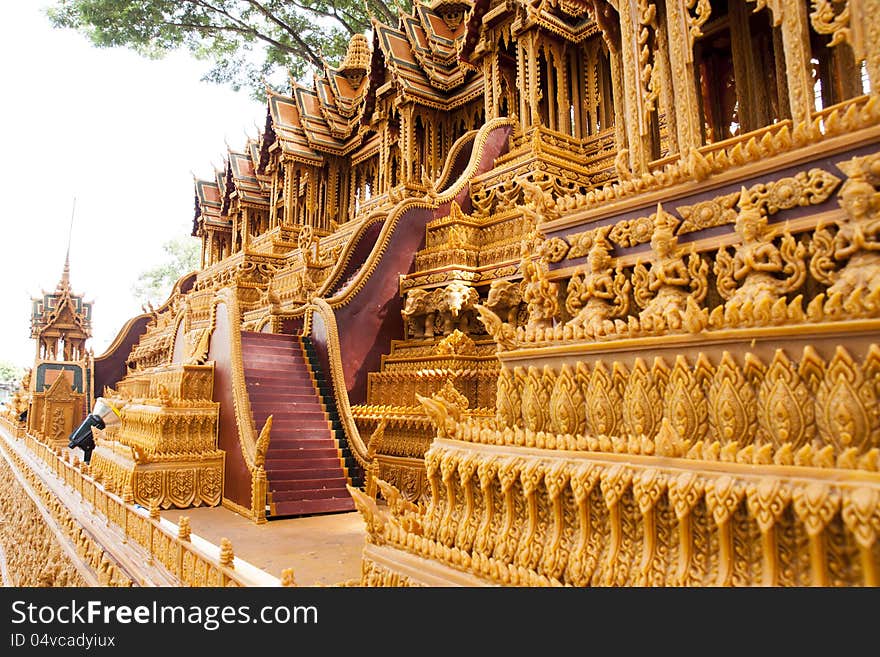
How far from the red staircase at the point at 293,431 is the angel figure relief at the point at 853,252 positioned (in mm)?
6711

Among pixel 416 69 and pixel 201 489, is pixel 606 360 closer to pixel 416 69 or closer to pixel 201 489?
pixel 201 489

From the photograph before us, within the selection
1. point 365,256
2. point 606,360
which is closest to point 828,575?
point 606,360

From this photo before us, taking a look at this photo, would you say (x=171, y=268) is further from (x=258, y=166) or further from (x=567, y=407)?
(x=567, y=407)

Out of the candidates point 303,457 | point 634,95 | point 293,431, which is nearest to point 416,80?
point 293,431

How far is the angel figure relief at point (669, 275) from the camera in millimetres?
3361

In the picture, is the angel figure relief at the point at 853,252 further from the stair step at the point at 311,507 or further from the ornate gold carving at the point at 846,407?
the stair step at the point at 311,507

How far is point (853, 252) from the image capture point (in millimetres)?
2688

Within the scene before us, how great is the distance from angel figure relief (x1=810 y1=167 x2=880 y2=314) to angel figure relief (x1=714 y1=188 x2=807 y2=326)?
11 centimetres

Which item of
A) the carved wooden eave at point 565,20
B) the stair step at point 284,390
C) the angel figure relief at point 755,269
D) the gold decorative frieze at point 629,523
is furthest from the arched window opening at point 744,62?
the carved wooden eave at point 565,20

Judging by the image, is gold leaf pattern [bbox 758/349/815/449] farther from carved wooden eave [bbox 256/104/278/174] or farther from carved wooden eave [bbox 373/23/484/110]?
carved wooden eave [bbox 256/104/278/174]

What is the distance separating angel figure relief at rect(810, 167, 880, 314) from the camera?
2.48 metres

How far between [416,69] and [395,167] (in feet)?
10.1

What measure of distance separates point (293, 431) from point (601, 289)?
644 cm
